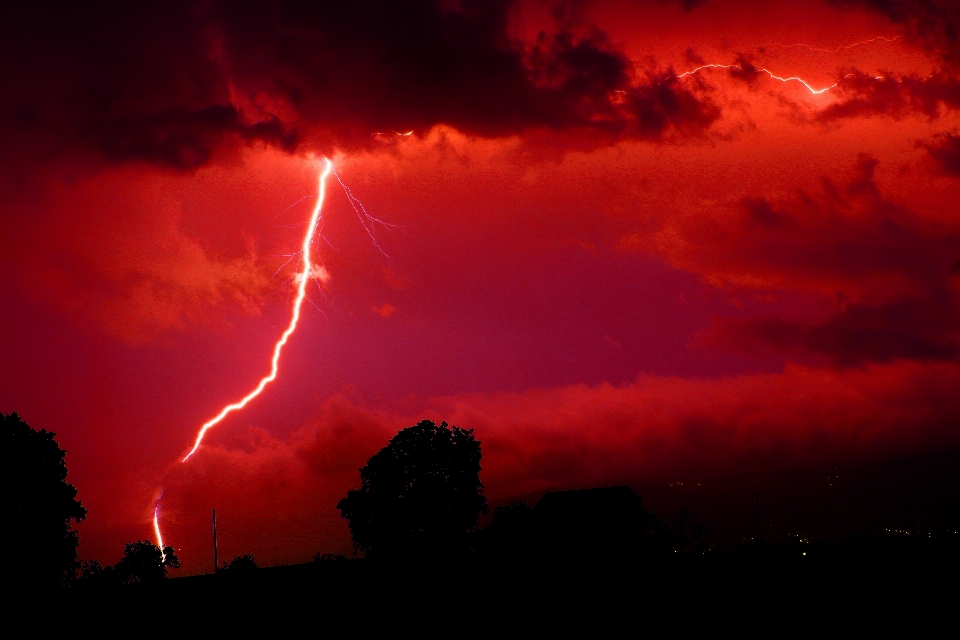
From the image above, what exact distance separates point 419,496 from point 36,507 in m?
19.4

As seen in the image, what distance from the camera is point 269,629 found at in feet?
46.6

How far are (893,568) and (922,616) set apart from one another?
1.71m

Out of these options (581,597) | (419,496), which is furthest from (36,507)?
(581,597)

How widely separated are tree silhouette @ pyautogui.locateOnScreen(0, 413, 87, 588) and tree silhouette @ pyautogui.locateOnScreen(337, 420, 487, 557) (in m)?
15.2

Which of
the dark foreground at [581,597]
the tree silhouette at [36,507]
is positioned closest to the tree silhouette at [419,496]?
the tree silhouette at [36,507]

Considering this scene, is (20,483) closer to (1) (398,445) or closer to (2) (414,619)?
(1) (398,445)

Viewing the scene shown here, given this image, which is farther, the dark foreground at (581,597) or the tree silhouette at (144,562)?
the tree silhouette at (144,562)

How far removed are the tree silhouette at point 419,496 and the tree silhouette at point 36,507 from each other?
15.2m

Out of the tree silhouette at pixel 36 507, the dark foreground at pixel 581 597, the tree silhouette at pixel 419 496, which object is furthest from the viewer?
the tree silhouette at pixel 419 496

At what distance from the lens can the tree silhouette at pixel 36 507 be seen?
111 feet

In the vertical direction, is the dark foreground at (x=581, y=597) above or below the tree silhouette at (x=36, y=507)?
below

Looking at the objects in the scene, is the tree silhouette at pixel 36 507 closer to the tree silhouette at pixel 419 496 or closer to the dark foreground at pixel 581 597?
the tree silhouette at pixel 419 496

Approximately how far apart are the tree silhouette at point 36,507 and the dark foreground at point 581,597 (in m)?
20.7

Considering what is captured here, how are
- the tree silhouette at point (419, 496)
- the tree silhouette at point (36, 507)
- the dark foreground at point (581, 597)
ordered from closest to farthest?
the dark foreground at point (581, 597) → the tree silhouette at point (36, 507) → the tree silhouette at point (419, 496)
